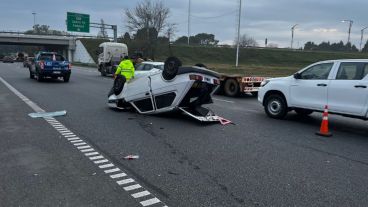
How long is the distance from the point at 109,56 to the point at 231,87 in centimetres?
1769

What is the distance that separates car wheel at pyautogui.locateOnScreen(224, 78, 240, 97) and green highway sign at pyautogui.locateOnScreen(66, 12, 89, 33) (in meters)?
35.9

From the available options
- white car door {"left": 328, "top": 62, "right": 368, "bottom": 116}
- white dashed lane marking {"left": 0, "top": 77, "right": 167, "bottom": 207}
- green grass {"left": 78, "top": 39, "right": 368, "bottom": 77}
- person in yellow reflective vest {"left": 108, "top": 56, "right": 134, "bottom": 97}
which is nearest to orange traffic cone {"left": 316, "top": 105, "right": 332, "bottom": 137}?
white car door {"left": 328, "top": 62, "right": 368, "bottom": 116}

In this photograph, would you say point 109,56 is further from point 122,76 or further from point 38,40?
point 38,40

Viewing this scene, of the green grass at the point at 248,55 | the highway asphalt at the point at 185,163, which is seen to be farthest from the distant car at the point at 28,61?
the green grass at the point at 248,55

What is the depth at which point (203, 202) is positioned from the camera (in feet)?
14.0

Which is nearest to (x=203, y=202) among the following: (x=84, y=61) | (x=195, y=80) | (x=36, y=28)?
(x=195, y=80)

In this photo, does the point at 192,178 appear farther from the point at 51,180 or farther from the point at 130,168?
the point at 51,180

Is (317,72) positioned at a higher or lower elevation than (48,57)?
lower

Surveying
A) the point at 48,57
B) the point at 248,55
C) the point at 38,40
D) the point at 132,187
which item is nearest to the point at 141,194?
the point at 132,187

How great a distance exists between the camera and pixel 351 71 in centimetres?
870

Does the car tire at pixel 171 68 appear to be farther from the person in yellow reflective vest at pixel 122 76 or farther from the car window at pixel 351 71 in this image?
the car window at pixel 351 71

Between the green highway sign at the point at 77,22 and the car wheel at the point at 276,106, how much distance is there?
41457mm

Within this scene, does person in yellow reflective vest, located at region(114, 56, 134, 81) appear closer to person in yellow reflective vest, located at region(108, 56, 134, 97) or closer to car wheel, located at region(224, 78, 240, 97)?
person in yellow reflective vest, located at region(108, 56, 134, 97)

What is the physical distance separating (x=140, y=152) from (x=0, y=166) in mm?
2179
